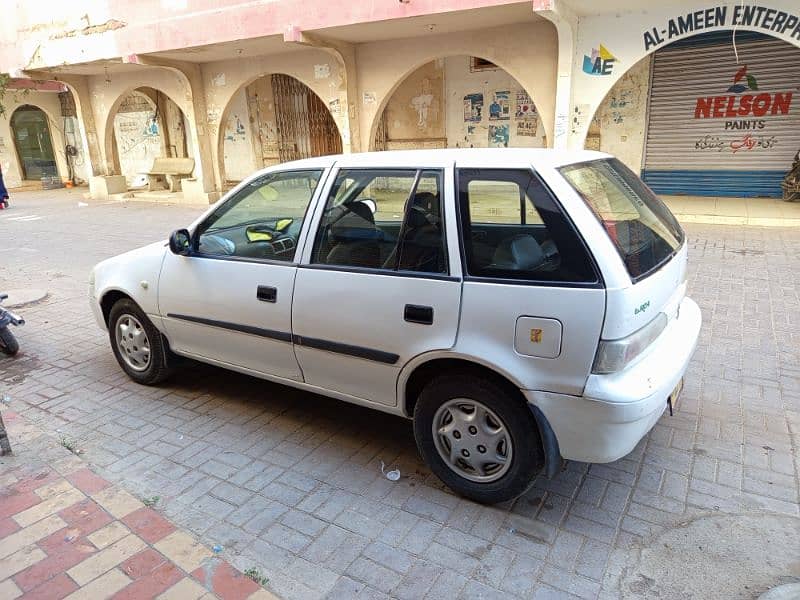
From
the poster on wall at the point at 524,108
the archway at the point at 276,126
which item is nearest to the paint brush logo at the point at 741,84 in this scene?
the poster on wall at the point at 524,108

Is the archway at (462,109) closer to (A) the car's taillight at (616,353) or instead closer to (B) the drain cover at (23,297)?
(B) the drain cover at (23,297)

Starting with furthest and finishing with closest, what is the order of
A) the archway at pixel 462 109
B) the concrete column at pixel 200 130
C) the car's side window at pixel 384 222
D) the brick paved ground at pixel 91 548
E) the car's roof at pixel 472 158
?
1. the concrete column at pixel 200 130
2. the archway at pixel 462 109
3. the car's side window at pixel 384 222
4. the car's roof at pixel 472 158
5. the brick paved ground at pixel 91 548

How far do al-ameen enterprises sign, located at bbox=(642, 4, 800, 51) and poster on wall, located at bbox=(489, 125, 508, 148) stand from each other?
5140 millimetres

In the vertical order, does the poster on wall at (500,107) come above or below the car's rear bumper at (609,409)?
above

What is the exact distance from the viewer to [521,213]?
292cm

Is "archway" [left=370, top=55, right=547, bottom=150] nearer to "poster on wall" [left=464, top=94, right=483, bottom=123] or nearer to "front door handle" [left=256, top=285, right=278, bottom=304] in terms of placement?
"poster on wall" [left=464, top=94, right=483, bottom=123]

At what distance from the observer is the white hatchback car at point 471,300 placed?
2.53 metres

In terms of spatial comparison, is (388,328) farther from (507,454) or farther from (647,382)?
(647,382)

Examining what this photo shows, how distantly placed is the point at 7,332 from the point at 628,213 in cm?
517

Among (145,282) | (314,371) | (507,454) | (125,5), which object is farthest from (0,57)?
(507,454)

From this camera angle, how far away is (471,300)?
8.91 ft

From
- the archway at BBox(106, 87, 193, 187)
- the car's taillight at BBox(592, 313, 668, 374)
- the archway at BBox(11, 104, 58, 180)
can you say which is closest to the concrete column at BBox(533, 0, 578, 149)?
the car's taillight at BBox(592, 313, 668, 374)

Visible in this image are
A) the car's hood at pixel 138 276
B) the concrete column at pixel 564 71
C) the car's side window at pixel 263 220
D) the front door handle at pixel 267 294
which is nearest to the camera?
the front door handle at pixel 267 294

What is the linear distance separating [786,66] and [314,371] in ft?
40.5
